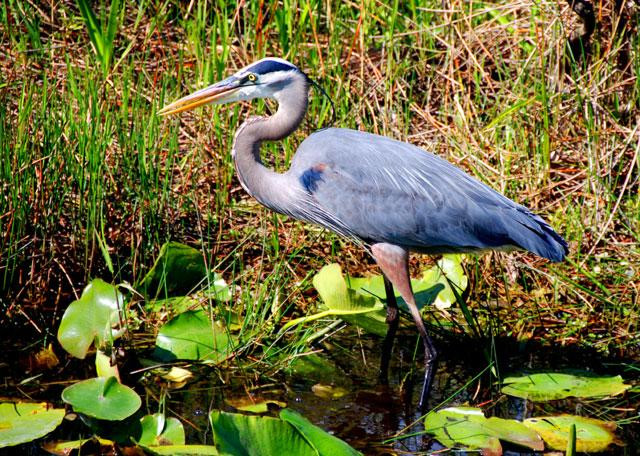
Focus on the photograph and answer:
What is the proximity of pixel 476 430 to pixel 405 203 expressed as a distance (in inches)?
43.7

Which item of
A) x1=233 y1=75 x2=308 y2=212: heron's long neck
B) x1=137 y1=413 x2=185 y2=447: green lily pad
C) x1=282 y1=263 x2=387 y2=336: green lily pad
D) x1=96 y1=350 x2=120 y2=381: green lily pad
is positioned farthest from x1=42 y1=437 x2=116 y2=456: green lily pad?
x1=233 y1=75 x2=308 y2=212: heron's long neck

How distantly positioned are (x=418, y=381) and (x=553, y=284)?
0.98 m

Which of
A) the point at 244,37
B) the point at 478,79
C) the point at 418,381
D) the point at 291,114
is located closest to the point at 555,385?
the point at 418,381

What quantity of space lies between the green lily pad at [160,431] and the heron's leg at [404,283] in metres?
1.08

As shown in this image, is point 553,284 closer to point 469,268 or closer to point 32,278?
point 469,268

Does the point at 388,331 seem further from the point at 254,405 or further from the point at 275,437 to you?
the point at 275,437

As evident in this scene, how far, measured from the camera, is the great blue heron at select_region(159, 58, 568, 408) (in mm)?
3994

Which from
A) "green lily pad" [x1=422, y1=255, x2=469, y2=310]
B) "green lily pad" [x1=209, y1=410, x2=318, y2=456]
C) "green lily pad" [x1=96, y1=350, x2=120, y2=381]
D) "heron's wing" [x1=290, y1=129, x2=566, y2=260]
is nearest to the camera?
"green lily pad" [x1=209, y1=410, x2=318, y2=456]

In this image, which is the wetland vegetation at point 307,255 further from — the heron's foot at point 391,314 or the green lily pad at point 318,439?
the heron's foot at point 391,314

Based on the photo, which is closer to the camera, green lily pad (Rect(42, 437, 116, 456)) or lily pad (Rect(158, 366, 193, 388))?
green lily pad (Rect(42, 437, 116, 456))

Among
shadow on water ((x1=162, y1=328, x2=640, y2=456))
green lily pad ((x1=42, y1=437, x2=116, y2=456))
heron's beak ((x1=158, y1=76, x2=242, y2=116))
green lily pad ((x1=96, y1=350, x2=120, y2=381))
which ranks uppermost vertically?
heron's beak ((x1=158, y1=76, x2=242, y2=116))

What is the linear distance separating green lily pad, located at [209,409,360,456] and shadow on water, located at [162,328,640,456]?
0.56m

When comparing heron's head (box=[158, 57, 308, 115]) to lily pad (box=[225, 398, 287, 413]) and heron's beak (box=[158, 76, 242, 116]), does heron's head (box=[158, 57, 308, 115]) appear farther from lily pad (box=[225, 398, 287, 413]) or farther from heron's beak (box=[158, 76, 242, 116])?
lily pad (box=[225, 398, 287, 413])

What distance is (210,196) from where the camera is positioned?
4.96m
